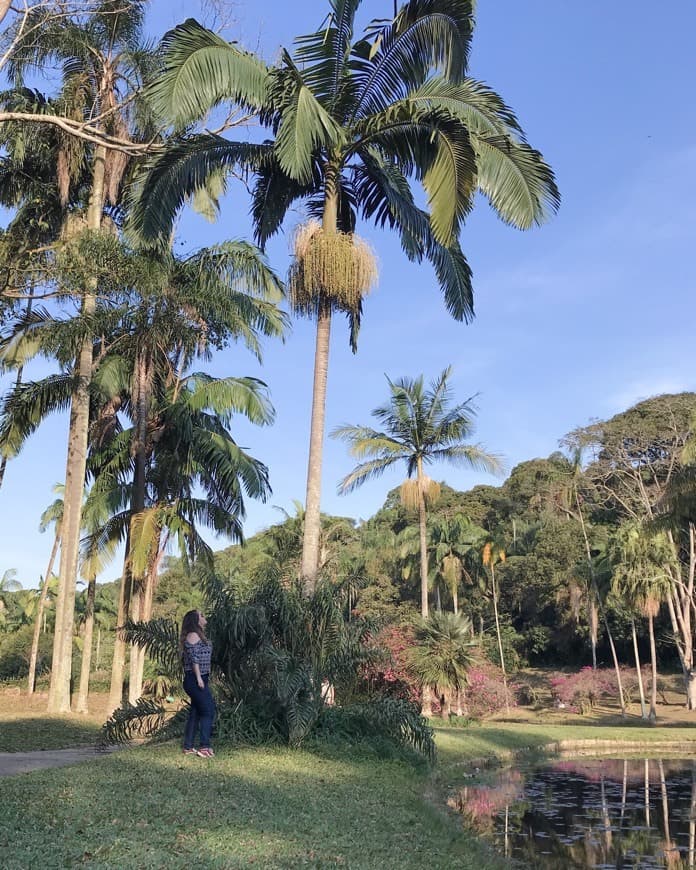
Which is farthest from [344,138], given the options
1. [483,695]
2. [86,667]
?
[483,695]

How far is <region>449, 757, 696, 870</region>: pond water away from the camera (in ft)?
29.9

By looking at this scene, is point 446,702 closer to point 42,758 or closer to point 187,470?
point 187,470

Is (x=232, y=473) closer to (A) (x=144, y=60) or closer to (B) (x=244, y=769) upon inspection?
(A) (x=144, y=60)

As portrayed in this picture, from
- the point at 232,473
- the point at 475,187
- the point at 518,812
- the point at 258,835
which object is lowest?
the point at 518,812

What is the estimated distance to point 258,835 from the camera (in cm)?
611

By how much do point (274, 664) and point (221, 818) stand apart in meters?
4.20

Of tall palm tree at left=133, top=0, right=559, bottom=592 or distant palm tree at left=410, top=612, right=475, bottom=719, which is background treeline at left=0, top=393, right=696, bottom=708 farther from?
tall palm tree at left=133, top=0, right=559, bottom=592

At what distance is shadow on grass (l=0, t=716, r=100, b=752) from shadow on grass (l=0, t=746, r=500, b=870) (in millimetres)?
4404

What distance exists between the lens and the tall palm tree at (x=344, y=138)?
496 inches

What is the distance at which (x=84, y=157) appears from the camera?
20406 mm

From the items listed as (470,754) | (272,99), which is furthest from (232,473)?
(272,99)

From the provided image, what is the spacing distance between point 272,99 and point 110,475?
12.2 metres

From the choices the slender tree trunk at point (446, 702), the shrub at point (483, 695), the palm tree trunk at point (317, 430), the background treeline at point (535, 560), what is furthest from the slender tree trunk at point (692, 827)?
the shrub at point (483, 695)

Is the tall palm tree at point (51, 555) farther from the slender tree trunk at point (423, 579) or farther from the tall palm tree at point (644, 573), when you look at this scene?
the tall palm tree at point (644, 573)
